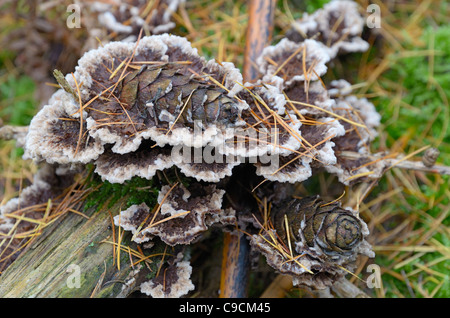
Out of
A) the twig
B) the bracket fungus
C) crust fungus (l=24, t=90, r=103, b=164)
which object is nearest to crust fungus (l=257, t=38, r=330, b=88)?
the bracket fungus

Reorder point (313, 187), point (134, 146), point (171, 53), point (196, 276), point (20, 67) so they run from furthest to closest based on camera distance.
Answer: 1. point (20, 67)
2. point (313, 187)
3. point (196, 276)
4. point (171, 53)
5. point (134, 146)

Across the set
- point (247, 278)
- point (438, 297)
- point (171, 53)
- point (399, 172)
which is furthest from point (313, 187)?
point (171, 53)

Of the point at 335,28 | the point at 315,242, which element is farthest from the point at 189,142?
the point at 335,28

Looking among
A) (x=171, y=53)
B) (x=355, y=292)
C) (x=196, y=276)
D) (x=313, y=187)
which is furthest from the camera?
(x=313, y=187)

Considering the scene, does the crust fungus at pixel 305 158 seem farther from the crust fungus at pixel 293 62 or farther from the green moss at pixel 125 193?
the green moss at pixel 125 193

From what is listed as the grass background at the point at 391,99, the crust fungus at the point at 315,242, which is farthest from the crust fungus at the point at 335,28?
the crust fungus at the point at 315,242

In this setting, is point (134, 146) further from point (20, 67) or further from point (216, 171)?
point (20, 67)

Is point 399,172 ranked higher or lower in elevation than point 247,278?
higher
